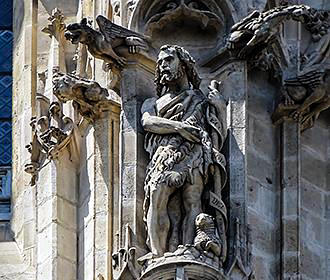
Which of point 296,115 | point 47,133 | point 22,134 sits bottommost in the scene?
point 296,115

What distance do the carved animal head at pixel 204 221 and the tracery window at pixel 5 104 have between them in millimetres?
3746

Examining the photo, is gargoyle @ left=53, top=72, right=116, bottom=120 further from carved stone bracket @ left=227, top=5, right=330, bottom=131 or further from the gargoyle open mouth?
carved stone bracket @ left=227, top=5, right=330, bottom=131

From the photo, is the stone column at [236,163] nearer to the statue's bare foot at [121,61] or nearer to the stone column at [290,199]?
the stone column at [290,199]

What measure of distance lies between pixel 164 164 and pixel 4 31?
497cm

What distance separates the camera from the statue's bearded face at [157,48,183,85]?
32.7 metres

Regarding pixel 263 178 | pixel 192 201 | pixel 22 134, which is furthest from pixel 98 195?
pixel 22 134

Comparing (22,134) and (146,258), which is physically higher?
(22,134)

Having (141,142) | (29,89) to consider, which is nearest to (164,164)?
(141,142)

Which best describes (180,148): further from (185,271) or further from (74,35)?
(74,35)

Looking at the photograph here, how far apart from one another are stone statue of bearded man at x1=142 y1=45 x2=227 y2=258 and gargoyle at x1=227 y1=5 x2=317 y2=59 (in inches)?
18.4

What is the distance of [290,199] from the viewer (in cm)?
3300

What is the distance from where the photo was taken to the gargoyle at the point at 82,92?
33.3 m

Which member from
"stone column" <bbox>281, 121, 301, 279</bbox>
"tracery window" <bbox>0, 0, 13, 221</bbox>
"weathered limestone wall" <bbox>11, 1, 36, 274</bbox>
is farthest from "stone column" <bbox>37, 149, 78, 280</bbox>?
"stone column" <bbox>281, 121, 301, 279</bbox>

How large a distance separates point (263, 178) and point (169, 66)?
1.27 m
